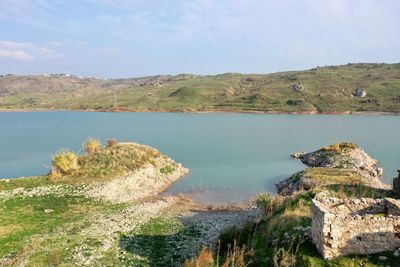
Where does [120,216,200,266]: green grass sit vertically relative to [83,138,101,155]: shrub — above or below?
below

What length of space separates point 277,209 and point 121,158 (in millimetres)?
19585

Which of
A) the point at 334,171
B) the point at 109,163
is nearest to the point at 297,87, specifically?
the point at 334,171

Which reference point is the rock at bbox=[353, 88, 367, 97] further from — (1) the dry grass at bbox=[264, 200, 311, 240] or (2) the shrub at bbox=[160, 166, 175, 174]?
(1) the dry grass at bbox=[264, 200, 311, 240]

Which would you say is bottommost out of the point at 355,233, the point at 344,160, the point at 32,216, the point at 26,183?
the point at 32,216

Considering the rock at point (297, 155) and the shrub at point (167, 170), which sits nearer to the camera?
the shrub at point (167, 170)

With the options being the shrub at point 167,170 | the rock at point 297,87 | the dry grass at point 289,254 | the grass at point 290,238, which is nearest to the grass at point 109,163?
the shrub at point 167,170

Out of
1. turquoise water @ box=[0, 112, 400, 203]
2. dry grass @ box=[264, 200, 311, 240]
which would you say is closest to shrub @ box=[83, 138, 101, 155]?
turquoise water @ box=[0, 112, 400, 203]

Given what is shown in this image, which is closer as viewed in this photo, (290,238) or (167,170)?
(290,238)

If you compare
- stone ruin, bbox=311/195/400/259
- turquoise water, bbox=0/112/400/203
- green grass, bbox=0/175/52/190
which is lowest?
turquoise water, bbox=0/112/400/203

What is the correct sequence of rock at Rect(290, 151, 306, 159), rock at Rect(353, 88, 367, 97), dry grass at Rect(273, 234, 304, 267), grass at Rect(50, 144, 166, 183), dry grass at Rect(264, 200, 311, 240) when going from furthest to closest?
rock at Rect(353, 88, 367, 97)
rock at Rect(290, 151, 306, 159)
grass at Rect(50, 144, 166, 183)
dry grass at Rect(264, 200, 311, 240)
dry grass at Rect(273, 234, 304, 267)

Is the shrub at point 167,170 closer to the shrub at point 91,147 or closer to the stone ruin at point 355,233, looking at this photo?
the shrub at point 91,147

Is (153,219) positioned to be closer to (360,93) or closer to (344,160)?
(344,160)

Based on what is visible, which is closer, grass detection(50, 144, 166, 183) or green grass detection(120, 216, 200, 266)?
green grass detection(120, 216, 200, 266)

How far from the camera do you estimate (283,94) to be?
16625 centimetres
